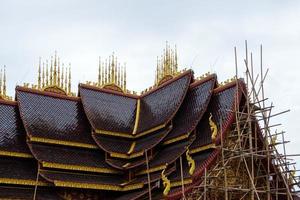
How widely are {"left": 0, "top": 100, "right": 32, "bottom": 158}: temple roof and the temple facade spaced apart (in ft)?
0.11

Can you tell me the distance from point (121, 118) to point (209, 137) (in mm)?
5202

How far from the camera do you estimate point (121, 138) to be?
2350 cm

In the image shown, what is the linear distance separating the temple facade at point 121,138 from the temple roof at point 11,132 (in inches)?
1.3

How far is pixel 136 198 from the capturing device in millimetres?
19938

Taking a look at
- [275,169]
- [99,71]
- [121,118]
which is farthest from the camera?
[99,71]

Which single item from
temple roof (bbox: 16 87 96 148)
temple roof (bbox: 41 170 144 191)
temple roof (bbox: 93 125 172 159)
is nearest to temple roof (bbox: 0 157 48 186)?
temple roof (bbox: 41 170 144 191)

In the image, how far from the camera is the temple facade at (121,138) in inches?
760

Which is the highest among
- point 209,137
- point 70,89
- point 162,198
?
point 70,89

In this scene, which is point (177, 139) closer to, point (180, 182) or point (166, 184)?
point (180, 182)

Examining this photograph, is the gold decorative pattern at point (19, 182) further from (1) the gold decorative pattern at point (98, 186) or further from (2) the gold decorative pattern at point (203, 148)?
(2) the gold decorative pattern at point (203, 148)

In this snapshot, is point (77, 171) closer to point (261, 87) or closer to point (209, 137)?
point (209, 137)

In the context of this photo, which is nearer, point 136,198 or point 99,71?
point 136,198

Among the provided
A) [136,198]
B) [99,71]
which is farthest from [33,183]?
[99,71]

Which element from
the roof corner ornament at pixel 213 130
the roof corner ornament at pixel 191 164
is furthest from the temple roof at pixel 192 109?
the roof corner ornament at pixel 191 164
